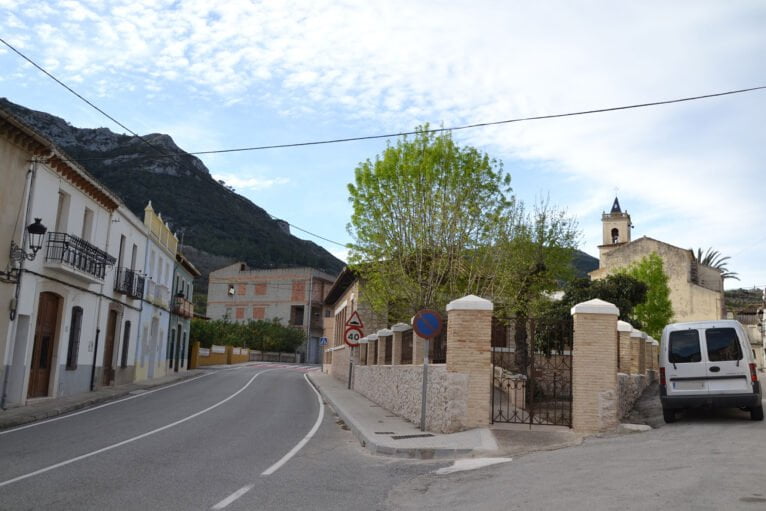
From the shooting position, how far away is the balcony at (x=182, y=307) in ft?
136

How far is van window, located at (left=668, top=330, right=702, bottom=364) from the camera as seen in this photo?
13.1 meters

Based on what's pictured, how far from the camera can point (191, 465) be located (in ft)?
29.9

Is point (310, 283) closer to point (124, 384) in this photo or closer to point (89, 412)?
point (124, 384)

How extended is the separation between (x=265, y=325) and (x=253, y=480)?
223ft

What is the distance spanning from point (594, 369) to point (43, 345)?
16527 millimetres

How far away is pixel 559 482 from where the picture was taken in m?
7.46

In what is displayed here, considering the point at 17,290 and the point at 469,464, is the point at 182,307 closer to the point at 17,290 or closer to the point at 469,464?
the point at 17,290

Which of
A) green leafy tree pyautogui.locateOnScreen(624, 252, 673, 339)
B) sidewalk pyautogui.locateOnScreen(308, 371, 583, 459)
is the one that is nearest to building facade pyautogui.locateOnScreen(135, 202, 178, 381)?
sidewalk pyautogui.locateOnScreen(308, 371, 583, 459)

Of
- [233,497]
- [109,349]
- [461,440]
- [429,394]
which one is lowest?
[233,497]

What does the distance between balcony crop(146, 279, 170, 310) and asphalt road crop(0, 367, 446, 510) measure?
676 inches

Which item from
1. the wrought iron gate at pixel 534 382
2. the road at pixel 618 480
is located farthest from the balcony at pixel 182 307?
the road at pixel 618 480

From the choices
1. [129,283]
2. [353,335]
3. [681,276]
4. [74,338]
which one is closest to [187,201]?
[681,276]

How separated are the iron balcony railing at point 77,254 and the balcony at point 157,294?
30.9ft

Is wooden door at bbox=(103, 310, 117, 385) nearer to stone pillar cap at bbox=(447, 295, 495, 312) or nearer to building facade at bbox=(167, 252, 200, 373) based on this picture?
building facade at bbox=(167, 252, 200, 373)
